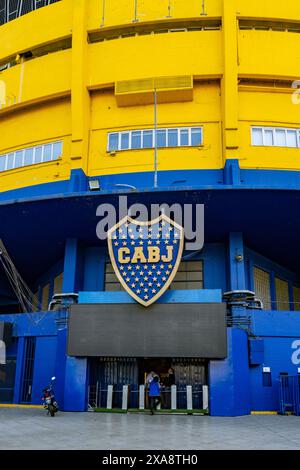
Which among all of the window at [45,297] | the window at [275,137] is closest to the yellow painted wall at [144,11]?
the window at [275,137]

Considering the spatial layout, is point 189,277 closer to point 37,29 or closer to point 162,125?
point 162,125

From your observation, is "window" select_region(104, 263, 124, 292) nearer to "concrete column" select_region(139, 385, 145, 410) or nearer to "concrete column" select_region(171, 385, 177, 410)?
"concrete column" select_region(139, 385, 145, 410)

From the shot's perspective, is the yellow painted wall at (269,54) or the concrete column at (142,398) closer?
the concrete column at (142,398)

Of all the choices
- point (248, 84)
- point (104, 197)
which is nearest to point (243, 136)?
point (248, 84)

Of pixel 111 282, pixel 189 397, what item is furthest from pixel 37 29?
pixel 189 397

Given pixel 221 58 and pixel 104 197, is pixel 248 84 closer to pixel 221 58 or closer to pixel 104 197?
pixel 221 58

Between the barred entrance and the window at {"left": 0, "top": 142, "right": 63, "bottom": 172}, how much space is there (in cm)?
1261

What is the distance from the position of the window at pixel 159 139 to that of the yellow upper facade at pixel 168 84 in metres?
0.26

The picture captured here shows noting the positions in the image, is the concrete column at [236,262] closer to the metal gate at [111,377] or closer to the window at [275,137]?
the window at [275,137]

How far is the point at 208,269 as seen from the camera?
79.4 ft

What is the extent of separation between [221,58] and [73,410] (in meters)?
19.0

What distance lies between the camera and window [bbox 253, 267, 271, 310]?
25.2m

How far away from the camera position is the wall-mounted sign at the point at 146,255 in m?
19.0

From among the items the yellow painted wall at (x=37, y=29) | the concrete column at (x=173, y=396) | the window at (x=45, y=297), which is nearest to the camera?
the concrete column at (x=173, y=396)
